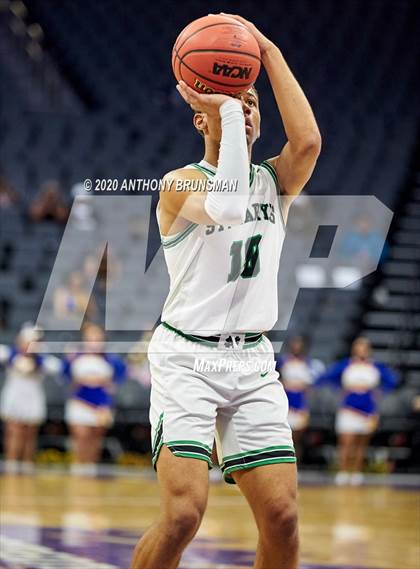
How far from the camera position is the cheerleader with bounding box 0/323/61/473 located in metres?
14.8

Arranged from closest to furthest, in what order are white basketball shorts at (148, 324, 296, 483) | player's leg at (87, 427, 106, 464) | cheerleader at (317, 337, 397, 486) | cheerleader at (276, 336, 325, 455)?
white basketball shorts at (148, 324, 296, 483) → cheerleader at (317, 337, 397, 486) → player's leg at (87, 427, 106, 464) → cheerleader at (276, 336, 325, 455)

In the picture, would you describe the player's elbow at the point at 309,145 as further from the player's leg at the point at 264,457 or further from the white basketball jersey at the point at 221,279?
the player's leg at the point at 264,457

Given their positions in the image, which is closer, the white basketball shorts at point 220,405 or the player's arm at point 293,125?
the white basketball shorts at point 220,405

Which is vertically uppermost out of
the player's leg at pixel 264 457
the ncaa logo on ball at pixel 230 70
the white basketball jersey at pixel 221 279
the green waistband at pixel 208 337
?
the ncaa logo on ball at pixel 230 70

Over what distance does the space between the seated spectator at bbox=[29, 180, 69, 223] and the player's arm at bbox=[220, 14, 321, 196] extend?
43.1 feet

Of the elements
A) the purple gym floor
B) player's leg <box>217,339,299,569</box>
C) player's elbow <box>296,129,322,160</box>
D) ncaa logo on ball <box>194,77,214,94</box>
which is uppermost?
ncaa logo on ball <box>194,77,214,94</box>

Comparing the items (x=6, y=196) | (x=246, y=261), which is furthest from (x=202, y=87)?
(x=6, y=196)

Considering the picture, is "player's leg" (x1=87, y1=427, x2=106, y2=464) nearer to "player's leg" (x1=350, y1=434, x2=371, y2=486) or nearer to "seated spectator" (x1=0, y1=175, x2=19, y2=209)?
"player's leg" (x1=350, y1=434, x2=371, y2=486)

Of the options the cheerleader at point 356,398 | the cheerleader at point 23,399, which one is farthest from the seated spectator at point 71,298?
the cheerleader at point 356,398

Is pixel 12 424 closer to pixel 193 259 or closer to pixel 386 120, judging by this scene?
pixel 386 120

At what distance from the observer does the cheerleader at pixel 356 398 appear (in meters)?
14.6

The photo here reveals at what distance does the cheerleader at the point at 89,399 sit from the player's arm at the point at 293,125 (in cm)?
1025

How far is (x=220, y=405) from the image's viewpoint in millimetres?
3996

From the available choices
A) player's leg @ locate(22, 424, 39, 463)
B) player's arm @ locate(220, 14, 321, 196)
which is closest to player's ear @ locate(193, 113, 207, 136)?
player's arm @ locate(220, 14, 321, 196)
